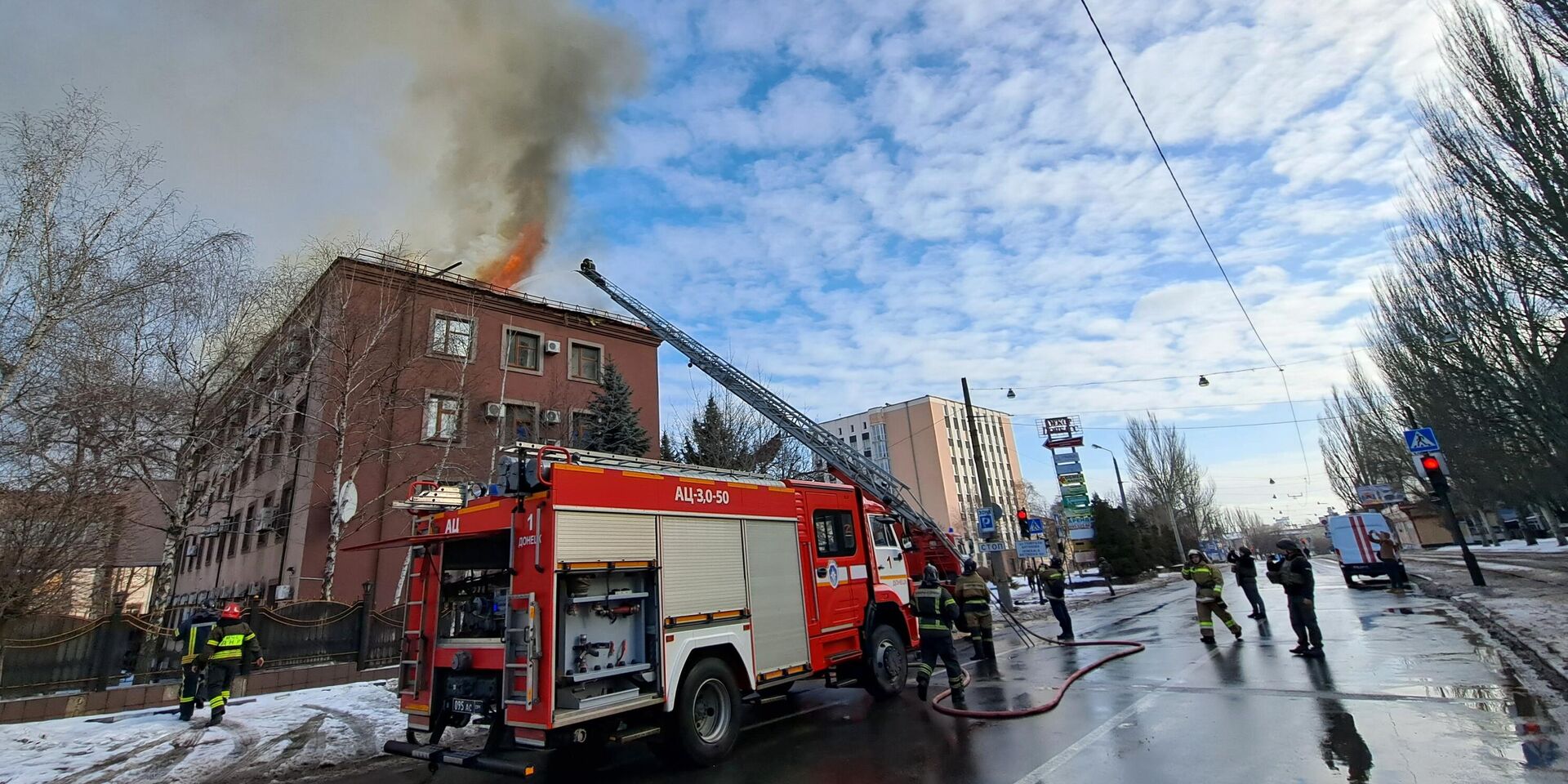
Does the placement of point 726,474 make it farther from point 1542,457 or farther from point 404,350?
point 1542,457

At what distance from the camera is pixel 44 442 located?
1083 cm

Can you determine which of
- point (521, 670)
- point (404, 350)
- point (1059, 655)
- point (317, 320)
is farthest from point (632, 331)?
point (521, 670)

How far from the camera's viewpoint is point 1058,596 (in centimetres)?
1399

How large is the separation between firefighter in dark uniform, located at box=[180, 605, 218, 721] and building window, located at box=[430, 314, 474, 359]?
12.0 meters

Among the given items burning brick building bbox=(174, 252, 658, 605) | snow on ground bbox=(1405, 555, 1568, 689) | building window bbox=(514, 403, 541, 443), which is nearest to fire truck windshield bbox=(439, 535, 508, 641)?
burning brick building bbox=(174, 252, 658, 605)

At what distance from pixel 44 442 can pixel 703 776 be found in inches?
495

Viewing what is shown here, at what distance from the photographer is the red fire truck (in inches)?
228

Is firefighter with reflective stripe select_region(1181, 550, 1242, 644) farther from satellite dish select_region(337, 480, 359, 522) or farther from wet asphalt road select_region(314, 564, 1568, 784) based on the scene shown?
satellite dish select_region(337, 480, 359, 522)

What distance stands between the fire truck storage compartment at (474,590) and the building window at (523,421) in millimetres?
16964

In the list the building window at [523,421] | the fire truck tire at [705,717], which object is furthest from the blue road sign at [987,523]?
the building window at [523,421]

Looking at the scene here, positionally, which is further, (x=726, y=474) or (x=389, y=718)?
(x=389, y=718)

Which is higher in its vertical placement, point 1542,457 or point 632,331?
point 632,331

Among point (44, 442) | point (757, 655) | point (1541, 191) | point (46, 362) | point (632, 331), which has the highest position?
point (632, 331)

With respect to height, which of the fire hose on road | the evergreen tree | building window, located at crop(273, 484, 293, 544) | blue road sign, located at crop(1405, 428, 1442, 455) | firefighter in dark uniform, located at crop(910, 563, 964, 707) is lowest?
the fire hose on road
